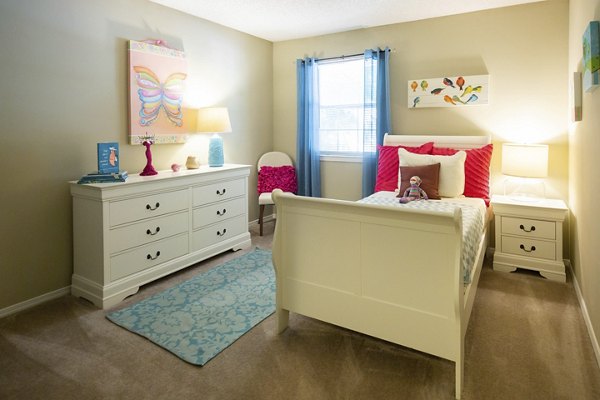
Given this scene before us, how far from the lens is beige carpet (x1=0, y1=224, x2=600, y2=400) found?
1.77 meters

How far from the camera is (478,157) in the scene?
3.51m

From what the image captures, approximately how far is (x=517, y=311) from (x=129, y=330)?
2551 millimetres

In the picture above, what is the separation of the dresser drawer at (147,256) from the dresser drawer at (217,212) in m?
0.21

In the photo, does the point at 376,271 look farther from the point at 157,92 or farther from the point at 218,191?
the point at 157,92

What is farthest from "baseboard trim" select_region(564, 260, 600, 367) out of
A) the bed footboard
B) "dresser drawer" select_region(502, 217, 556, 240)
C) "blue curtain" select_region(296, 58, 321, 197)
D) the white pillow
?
"blue curtain" select_region(296, 58, 321, 197)

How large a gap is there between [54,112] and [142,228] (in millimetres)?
1039

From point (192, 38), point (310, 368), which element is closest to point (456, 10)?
point (192, 38)

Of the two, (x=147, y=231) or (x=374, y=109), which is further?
(x=374, y=109)

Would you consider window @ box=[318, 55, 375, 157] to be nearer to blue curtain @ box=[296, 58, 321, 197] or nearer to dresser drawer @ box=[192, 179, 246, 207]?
blue curtain @ box=[296, 58, 321, 197]

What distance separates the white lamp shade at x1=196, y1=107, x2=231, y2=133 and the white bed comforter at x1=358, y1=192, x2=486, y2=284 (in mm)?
1672

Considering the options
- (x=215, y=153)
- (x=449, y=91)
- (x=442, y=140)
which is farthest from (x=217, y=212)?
(x=449, y=91)

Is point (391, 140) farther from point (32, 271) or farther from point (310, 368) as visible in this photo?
point (32, 271)

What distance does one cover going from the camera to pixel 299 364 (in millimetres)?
1984

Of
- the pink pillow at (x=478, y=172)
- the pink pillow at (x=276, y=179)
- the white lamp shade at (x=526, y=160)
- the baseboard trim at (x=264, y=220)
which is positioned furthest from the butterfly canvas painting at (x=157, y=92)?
the white lamp shade at (x=526, y=160)
